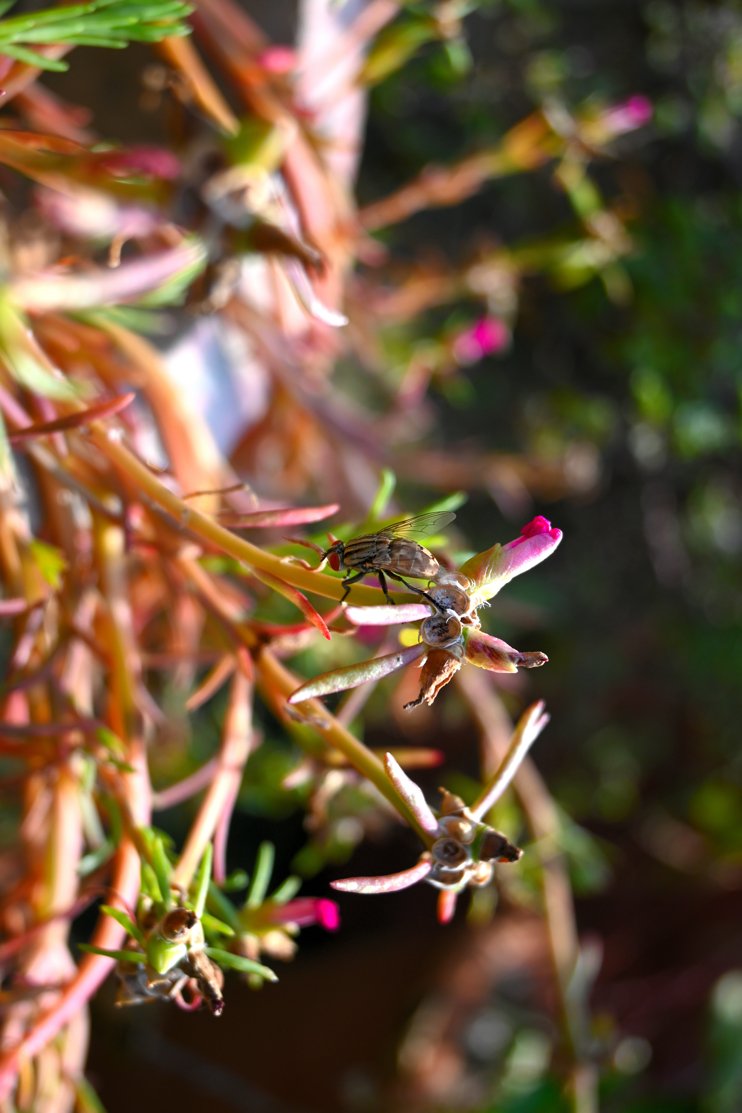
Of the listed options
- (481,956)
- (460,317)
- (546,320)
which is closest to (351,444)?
(460,317)

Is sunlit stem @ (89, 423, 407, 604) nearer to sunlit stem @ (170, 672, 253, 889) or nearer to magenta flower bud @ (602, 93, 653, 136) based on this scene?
sunlit stem @ (170, 672, 253, 889)

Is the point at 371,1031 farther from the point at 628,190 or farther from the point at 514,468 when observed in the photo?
the point at 628,190

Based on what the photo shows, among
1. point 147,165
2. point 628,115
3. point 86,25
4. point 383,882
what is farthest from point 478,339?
point 383,882

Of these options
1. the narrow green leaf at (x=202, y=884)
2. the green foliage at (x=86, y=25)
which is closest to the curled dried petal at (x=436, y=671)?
the narrow green leaf at (x=202, y=884)

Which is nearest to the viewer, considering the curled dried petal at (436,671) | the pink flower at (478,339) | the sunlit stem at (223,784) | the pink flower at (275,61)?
the curled dried petal at (436,671)

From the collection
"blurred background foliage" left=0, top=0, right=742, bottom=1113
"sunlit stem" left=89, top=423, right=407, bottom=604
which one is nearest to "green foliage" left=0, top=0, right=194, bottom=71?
"sunlit stem" left=89, top=423, right=407, bottom=604

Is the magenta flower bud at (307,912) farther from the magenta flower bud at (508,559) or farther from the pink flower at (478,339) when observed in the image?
the pink flower at (478,339)
